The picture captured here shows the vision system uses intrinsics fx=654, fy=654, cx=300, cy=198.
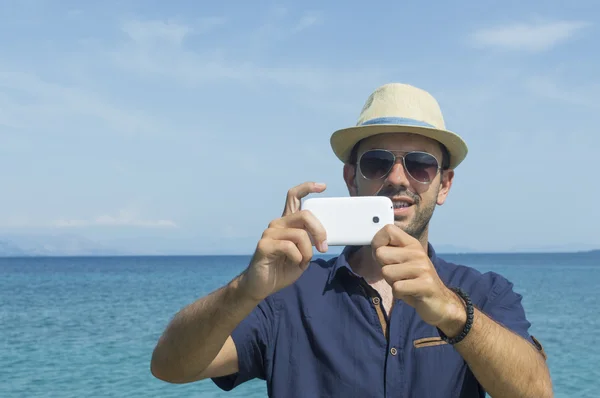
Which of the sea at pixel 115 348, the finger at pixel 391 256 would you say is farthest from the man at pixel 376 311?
the sea at pixel 115 348

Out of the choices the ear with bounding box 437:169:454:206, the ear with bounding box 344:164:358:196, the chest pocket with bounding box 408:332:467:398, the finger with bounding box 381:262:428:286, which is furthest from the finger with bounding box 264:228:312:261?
the ear with bounding box 437:169:454:206

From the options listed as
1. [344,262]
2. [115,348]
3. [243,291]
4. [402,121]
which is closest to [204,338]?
[243,291]

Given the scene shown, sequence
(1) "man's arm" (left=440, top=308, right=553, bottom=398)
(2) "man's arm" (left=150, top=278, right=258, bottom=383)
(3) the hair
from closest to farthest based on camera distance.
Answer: (1) "man's arm" (left=440, top=308, right=553, bottom=398)
(2) "man's arm" (left=150, top=278, right=258, bottom=383)
(3) the hair

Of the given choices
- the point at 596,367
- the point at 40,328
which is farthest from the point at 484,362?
the point at 40,328

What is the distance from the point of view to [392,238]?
109 inches

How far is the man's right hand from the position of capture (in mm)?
2891

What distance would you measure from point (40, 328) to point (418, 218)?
104ft

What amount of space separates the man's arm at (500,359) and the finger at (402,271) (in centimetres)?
30

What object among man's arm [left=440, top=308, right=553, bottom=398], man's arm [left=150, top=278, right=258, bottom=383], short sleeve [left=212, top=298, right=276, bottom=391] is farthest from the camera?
short sleeve [left=212, top=298, right=276, bottom=391]

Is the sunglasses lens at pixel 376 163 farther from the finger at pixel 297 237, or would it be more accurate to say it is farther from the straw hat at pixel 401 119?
the finger at pixel 297 237

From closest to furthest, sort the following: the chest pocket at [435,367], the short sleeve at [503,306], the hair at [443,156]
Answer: the chest pocket at [435,367] < the short sleeve at [503,306] < the hair at [443,156]

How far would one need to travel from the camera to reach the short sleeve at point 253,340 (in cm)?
356

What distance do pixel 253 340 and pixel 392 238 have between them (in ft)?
3.96

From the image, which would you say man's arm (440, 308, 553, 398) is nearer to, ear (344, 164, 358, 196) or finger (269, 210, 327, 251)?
finger (269, 210, 327, 251)
